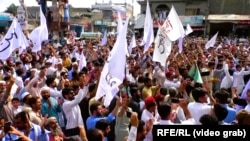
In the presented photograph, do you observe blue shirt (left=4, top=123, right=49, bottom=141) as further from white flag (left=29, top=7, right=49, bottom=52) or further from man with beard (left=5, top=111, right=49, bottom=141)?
white flag (left=29, top=7, right=49, bottom=52)

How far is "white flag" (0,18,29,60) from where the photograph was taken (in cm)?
909

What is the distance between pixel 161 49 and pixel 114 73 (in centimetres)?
357

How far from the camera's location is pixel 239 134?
3.20m

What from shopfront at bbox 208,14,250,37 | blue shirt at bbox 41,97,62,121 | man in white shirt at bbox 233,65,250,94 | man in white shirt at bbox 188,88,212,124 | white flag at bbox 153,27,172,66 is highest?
white flag at bbox 153,27,172,66

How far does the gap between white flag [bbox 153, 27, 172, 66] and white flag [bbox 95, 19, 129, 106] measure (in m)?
3.08

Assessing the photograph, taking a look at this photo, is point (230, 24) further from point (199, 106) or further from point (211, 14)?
point (199, 106)

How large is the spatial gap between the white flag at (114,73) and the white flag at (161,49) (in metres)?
3.08

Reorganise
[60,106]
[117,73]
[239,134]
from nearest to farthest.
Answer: [239,134] → [117,73] → [60,106]

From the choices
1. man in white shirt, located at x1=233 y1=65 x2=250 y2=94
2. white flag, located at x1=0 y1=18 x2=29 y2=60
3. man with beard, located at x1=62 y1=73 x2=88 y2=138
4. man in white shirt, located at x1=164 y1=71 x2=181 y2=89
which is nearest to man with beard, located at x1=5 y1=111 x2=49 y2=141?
man with beard, located at x1=62 y1=73 x2=88 y2=138

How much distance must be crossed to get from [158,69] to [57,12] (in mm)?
25302

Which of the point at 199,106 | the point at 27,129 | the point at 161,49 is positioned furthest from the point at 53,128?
the point at 161,49

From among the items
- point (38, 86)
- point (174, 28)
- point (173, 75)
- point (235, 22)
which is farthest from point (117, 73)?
point (235, 22)

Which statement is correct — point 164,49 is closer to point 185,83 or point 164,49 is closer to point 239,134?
point 185,83

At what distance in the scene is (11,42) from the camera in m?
9.56
